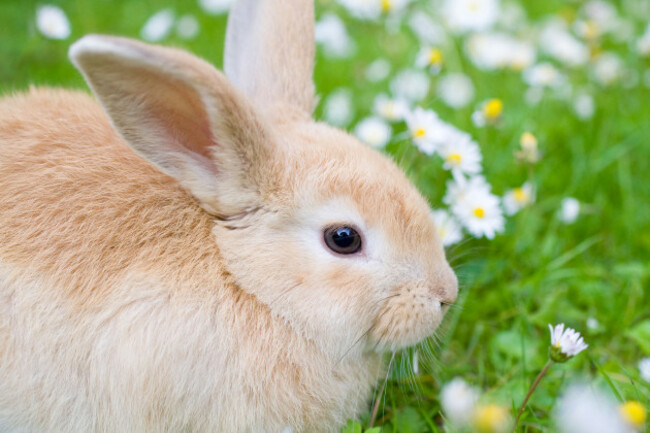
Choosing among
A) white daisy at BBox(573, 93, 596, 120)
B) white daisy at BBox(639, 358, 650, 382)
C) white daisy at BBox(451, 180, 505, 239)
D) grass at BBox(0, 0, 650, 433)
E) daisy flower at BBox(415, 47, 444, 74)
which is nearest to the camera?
white daisy at BBox(639, 358, 650, 382)

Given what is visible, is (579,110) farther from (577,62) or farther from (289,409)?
(289,409)

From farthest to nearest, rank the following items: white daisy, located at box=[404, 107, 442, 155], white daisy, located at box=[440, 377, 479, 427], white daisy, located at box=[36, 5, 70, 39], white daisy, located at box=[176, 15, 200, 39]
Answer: white daisy, located at box=[176, 15, 200, 39] → white daisy, located at box=[36, 5, 70, 39] → white daisy, located at box=[404, 107, 442, 155] → white daisy, located at box=[440, 377, 479, 427]

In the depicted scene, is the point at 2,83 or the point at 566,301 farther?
the point at 2,83

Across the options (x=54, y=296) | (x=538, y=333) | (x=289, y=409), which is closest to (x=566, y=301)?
(x=538, y=333)

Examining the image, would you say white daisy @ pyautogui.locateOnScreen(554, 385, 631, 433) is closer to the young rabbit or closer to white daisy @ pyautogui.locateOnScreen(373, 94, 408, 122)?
the young rabbit

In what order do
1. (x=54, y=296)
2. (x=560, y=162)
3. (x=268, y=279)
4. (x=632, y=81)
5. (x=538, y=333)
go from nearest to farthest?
(x=54, y=296)
(x=268, y=279)
(x=538, y=333)
(x=560, y=162)
(x=632, y=81)

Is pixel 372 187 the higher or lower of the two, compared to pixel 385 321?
higher

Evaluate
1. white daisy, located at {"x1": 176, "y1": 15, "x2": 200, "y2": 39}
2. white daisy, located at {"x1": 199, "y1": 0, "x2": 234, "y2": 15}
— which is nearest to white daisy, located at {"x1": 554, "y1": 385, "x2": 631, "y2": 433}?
white daisy, located at {"x1": 176, "y1": 15, "x2": 200, "y2": 39}
